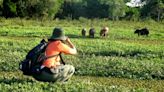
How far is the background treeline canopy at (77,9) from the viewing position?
178 feet

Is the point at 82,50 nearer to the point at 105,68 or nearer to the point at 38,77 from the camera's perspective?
the point at 105,68

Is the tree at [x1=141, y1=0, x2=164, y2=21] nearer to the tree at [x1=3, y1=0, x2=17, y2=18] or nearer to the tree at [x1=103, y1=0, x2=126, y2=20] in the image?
the tree at [x1=103, y1=0, x2=126, y2=20]

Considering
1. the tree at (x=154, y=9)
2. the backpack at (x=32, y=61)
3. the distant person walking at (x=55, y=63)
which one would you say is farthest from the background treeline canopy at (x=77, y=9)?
the backpack at (x=32, y=61)

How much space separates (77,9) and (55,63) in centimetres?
5589

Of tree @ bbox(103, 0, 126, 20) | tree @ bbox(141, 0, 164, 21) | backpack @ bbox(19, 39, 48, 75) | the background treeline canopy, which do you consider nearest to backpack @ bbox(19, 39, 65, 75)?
backpack @ bbox(19, 39, 48, 75)

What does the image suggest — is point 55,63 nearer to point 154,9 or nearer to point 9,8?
point 9,8

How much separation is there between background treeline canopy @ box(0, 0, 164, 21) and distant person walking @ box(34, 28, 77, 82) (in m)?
43.4

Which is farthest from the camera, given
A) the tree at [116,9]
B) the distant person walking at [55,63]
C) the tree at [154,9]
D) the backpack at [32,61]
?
the tree at [154,9]

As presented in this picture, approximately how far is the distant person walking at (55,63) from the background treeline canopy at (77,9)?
43404 mm

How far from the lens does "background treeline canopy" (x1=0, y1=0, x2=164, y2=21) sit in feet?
178

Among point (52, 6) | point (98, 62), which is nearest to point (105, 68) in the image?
point (98, 62)

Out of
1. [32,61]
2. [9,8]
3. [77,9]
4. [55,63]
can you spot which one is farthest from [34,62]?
[77,9]

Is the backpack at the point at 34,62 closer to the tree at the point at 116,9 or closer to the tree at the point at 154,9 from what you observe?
the tree at the point at 116,9

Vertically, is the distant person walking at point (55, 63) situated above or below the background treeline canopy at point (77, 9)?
above
